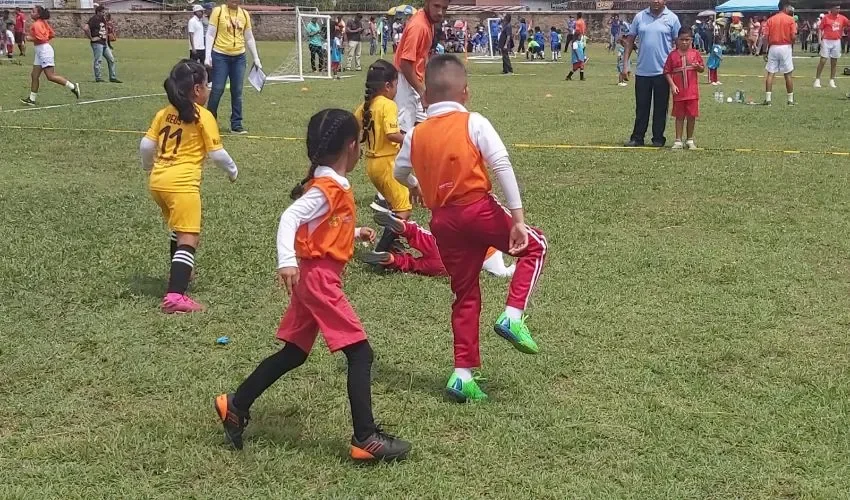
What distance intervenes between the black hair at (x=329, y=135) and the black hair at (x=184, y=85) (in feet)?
7.00

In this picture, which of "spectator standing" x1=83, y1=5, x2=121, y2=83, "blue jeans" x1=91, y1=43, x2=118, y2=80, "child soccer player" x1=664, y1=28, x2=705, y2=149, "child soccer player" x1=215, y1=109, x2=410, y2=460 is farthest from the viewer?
"blue jeans" x1=91, y1=43, x2=118, y2=80

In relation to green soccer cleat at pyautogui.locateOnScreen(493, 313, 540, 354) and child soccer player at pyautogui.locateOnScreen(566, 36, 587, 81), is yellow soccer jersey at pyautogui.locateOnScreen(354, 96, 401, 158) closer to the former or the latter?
green soccer cleat at pyautogui.locateOnScreen(493, 313, 540, 354)

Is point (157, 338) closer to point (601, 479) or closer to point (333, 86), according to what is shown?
point (601, 479)

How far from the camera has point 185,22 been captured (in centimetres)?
5338

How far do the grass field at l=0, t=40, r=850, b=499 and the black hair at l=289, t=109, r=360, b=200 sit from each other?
123 centimetres

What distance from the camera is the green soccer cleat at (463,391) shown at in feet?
13.3

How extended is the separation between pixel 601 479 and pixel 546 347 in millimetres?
1438

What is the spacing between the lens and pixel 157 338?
4.94m

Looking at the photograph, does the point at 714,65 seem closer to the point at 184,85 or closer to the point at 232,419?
the point at 184,85

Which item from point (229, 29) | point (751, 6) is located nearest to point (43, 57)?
point (229, 29)

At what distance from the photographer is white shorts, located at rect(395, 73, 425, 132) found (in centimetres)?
728

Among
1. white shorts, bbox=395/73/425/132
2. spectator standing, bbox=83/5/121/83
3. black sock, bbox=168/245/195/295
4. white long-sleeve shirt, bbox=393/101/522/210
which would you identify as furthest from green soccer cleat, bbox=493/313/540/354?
spectator standing, bbox=83/5/121/83

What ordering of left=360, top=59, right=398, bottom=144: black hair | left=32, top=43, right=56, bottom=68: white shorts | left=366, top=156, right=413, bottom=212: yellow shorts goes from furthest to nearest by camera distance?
left=32, top=43, right=56, bottom=68: white shorts, left=366, top=156, right=413, bottom=212: yellow shorts, left=360, top=59, right=398, bottom=144: black hair

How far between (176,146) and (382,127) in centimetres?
163
